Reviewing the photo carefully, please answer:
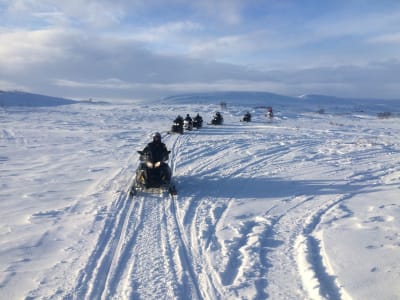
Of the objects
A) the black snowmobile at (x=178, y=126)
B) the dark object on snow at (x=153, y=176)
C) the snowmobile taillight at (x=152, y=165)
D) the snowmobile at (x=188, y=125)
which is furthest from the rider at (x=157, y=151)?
the snowmobile at (x=188, y=125)

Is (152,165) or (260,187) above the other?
(152,165)

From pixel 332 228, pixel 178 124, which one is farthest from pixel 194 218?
pixel 178 124

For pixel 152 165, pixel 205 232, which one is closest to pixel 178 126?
pixel 152 165

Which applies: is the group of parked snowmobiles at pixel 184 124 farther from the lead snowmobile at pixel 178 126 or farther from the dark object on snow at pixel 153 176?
the dark object on snow at pixel 153 176

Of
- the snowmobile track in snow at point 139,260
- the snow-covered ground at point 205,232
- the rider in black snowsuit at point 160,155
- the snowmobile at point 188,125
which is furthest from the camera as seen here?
the snowmobile at point 188,125

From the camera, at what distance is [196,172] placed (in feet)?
37.0

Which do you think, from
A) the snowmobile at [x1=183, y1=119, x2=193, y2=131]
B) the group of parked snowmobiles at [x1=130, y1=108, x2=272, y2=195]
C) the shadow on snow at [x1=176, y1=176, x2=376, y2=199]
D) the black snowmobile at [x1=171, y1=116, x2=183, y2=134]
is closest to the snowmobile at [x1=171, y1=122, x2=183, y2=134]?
the black snowmobile at [x1=171, y1=116, x2=183, y2=134]

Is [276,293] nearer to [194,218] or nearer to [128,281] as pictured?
[128,281]

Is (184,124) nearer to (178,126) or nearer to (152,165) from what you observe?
(178,126)

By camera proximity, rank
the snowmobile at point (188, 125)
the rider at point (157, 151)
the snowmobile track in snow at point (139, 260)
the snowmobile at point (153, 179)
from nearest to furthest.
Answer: the snowmobile track in snow at point (139, 260) < the snowmobile at point (153, 179) < the rider at point (157, 151) < the snowmobile at point (188, 125)

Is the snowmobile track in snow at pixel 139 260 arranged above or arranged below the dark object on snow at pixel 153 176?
below

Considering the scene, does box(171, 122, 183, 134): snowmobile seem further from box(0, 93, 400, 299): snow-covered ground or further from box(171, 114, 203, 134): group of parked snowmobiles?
box(0, 93, 400, 299): snow-covered ground

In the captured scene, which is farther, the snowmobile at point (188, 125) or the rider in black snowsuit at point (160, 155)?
the snowmobile at point (188, 125)

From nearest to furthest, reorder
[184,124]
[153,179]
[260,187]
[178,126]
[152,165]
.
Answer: [153,179], [152,165], [260,187], [178,126], [184,124]
